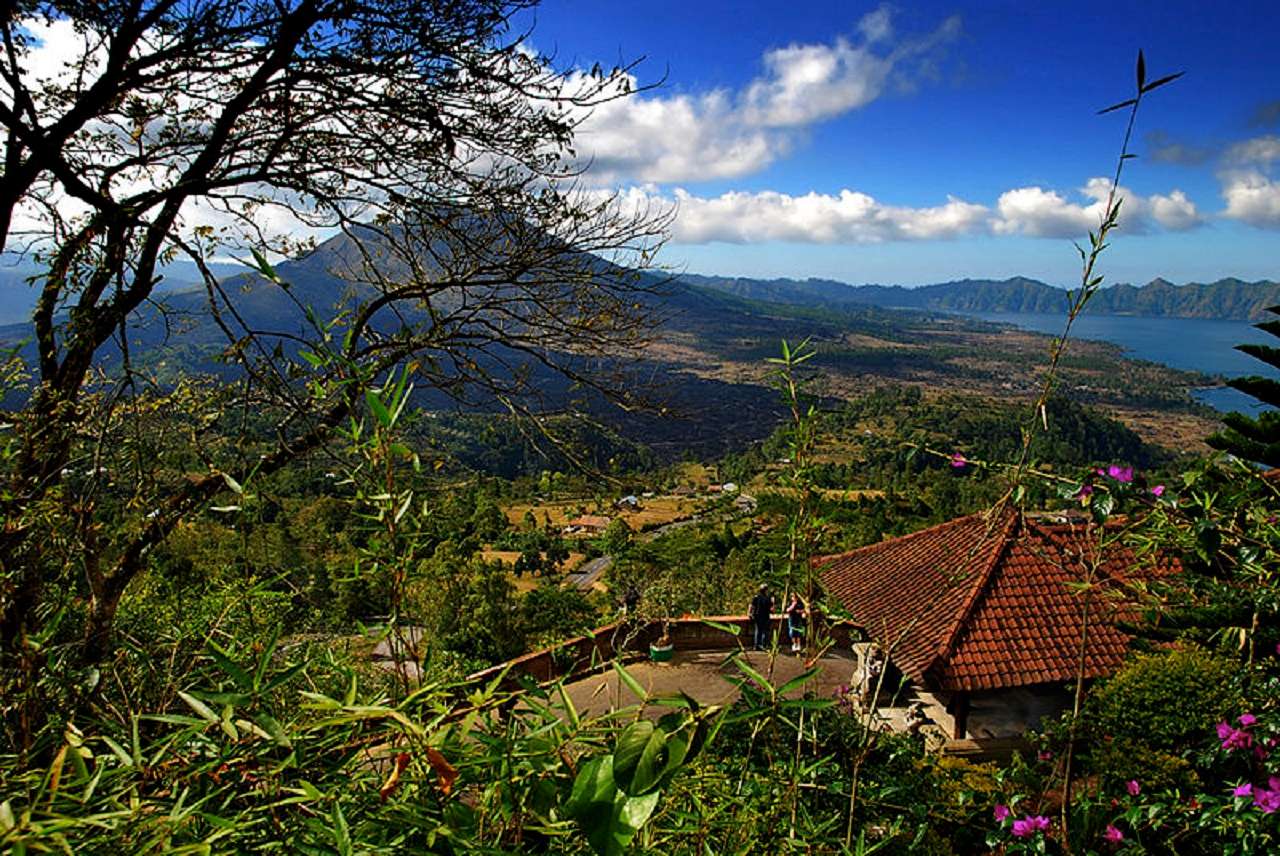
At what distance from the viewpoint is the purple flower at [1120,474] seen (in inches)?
64.3

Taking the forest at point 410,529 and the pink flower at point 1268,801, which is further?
the pink flower at point 1268,801

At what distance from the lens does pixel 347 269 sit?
4629 mm

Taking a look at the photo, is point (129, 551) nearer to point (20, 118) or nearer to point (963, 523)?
point (20, 118)


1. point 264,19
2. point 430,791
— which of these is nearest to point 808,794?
point 430,791

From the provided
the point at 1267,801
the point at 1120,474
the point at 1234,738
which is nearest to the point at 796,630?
the point at 1120,474

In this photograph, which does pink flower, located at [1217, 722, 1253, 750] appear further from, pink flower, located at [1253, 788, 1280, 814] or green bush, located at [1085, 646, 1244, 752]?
green bush, located at [1085, 646, 1244, 752]

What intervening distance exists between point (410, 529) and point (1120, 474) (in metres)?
1.56

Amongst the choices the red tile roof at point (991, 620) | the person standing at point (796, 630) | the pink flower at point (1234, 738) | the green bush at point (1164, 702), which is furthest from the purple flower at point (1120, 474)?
the red tile roof at point (991, 620)

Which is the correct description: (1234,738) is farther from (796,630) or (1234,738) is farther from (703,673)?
(703,673)

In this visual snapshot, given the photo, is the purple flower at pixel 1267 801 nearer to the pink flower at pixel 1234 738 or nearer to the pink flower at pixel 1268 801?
the pink flower at pixel 1268 801

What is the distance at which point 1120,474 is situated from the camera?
165cm

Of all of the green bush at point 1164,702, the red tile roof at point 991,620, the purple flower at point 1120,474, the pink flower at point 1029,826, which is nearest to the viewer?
the purple flower at point 1120,474

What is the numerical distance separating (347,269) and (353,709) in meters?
4.52

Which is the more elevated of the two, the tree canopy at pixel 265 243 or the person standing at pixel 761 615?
the tree canopy at pixel 265 243
